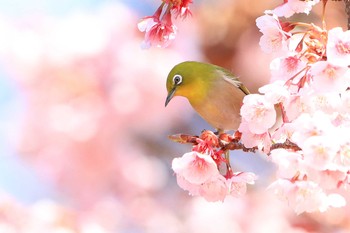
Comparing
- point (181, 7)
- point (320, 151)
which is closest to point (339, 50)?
point (320, 151)

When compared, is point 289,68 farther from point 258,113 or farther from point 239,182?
point 239,182

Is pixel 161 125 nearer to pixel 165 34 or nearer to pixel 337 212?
pixel 337 212

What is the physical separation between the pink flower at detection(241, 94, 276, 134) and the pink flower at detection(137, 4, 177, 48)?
1.29 ft

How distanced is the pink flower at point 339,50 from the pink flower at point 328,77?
0.01m

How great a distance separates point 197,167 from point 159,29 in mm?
441

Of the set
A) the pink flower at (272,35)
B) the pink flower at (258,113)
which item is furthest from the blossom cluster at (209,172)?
the pink flower at (272,35)

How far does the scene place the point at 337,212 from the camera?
3.36 metres

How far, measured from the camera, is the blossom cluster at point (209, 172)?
1.42m

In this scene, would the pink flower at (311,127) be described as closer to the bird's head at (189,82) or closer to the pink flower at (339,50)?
the pink flower at (339,50)

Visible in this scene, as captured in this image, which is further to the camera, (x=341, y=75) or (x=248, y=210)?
(x=248, y=210)

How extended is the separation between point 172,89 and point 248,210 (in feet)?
5.18

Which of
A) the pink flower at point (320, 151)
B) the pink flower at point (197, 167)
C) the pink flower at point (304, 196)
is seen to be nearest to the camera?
the pink flower at point (320, 151)

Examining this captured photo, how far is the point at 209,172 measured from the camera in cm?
142

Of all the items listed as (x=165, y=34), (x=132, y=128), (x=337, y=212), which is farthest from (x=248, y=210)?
(x=165, y=34)
